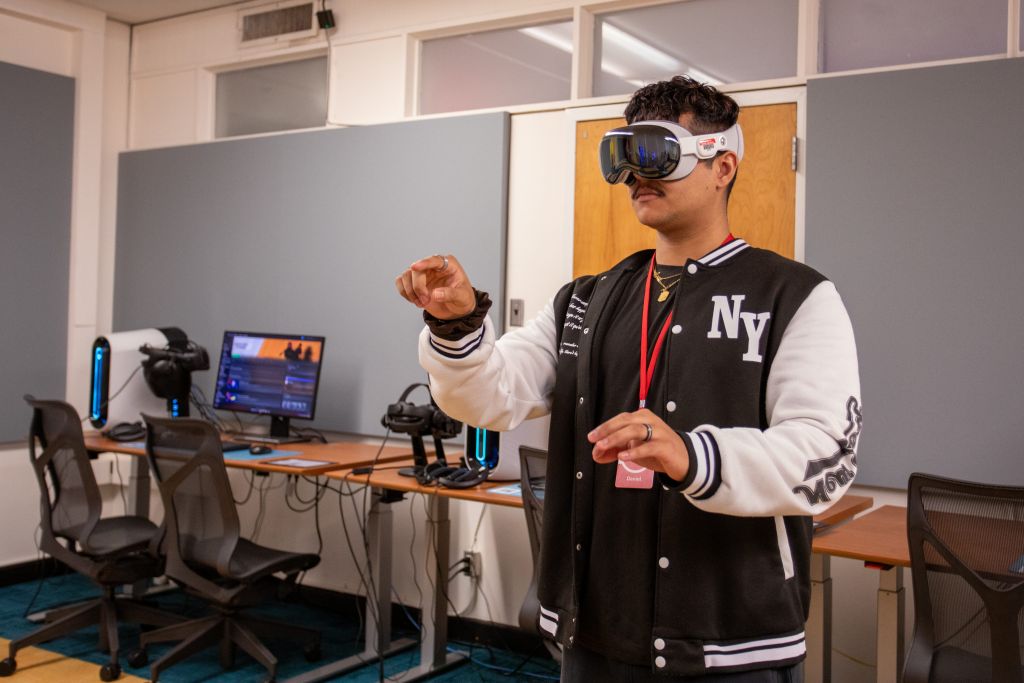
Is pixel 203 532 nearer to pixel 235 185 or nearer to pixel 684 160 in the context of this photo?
pixel 235 185

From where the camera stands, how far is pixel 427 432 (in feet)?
12.0

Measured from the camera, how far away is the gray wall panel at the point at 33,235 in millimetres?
5023

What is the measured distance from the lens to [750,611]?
1276mm

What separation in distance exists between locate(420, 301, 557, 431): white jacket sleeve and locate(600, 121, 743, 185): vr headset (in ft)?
0.94

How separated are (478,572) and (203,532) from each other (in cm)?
126

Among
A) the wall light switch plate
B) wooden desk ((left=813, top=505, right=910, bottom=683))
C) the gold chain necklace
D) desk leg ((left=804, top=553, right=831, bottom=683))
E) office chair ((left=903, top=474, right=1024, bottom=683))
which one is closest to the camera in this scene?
the gold chain necklace

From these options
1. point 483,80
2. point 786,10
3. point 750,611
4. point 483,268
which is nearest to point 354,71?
point 483,80

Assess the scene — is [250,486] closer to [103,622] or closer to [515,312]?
[103,622]

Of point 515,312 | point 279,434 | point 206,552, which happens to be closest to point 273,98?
point 279,434

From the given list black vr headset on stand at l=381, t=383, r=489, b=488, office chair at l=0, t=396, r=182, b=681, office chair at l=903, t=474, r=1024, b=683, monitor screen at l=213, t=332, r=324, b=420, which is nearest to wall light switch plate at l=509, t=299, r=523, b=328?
black vr headset on stand at l=381, t=383, r=489, b=488

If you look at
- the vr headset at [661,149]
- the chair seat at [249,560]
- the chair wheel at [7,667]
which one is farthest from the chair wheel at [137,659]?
the vr headset at [661,149]

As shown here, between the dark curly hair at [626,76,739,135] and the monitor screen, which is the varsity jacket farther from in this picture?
the monitor screen

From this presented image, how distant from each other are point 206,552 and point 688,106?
108 inches

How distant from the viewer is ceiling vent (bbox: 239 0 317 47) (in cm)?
488
